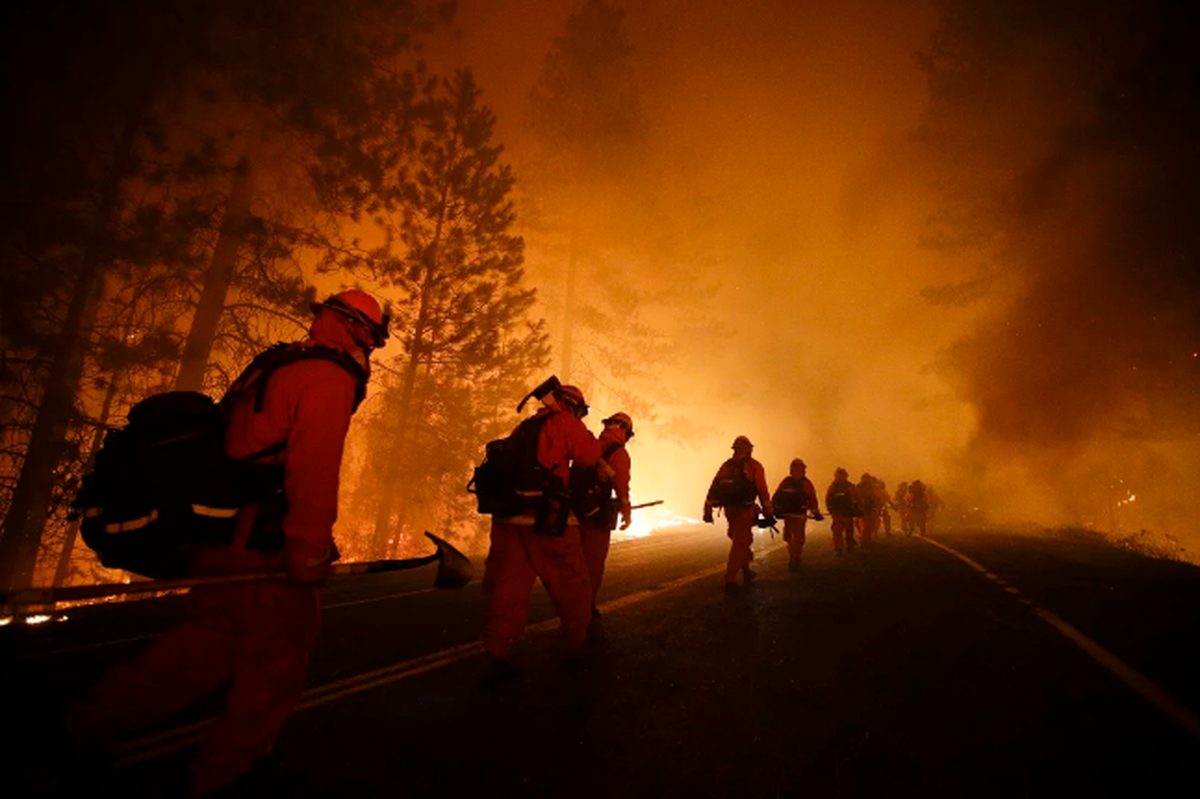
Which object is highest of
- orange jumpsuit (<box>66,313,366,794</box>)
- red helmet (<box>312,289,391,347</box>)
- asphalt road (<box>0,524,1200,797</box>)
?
red helmet (<box>312,289,391,347</box>)

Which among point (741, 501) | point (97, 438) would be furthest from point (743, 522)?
point (97, 438)

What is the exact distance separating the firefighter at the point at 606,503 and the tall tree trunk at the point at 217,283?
7894 millimetres

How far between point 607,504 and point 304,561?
3.39 metres

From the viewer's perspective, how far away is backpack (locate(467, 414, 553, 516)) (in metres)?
4.14

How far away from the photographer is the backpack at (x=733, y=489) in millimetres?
8164

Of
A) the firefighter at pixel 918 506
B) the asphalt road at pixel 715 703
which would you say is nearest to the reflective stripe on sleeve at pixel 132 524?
the asphalt road at pixel 715 703

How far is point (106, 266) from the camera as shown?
878 centimetres

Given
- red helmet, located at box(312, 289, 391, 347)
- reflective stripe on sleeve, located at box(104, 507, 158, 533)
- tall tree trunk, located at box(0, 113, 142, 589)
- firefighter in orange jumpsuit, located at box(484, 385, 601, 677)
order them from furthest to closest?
tall tree trunk, located at box(0, 113, 142, 589), firefighter in orange jumpsuit, located at box(484, 385, 601, 677), red helmet, located at box(312, 289, 391, 347), reflective stripe on sleeve, located at box(104, 507, 158, 533)

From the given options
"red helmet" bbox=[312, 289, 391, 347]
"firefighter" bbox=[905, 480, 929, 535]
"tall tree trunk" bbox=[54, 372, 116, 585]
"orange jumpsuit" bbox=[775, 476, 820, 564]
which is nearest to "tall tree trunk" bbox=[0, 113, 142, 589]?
"tall tree trunk" bbox=[54, 372, 116, 585]

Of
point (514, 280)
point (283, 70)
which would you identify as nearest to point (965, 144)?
point (514, 280)

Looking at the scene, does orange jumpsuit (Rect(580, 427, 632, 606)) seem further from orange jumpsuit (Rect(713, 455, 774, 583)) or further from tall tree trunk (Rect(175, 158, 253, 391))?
tall tree trunk (Rect(175, 158, 253, 391))

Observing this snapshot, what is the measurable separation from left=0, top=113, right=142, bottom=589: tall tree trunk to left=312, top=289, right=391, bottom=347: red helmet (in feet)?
28.7

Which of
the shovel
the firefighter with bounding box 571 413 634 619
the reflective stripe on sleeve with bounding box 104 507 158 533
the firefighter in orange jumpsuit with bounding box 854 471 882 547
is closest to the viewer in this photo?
the shovel

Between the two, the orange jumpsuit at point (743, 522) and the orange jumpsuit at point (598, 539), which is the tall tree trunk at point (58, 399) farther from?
the orange jumpsuit at point (743, 522)
